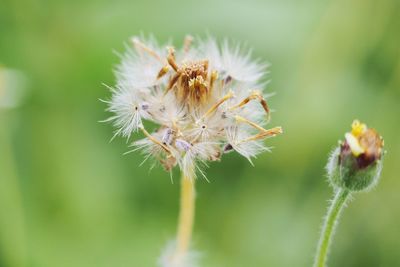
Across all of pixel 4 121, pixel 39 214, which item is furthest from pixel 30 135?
pixel 39 214

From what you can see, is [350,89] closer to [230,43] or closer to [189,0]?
[230,43]

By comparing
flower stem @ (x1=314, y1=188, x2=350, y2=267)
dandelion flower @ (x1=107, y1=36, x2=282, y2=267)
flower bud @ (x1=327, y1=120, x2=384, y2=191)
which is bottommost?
flower stem @ (x1=314, y1=188, x2=350, y2=267)

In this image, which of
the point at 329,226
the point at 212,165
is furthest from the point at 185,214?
the point at 212,165

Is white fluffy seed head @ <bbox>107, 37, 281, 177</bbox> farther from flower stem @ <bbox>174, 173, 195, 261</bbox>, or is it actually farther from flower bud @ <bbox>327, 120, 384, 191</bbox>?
flower bud @ <bbox>327, 120, 384, 191</bbox>

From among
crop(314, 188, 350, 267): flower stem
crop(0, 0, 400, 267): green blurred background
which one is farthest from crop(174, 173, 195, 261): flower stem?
crop(0, 0, 400, 267): green blurred background

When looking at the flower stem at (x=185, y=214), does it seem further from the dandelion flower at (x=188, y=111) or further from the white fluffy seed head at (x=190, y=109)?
the white fluffy seed head at (x=190, y=109)

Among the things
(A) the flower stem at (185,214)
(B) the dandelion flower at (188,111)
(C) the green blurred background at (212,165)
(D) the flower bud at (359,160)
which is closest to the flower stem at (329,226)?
(D) the flower bud at (359,160)

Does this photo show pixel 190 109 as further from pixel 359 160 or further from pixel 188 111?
pixel 359 160
